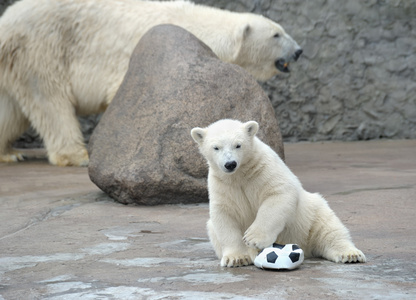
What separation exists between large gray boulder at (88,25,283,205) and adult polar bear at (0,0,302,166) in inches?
68.9

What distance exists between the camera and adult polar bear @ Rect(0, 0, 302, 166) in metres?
6.64

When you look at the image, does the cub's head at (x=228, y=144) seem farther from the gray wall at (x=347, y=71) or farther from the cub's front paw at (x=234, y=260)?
the gray wall at (x=347, y=71)

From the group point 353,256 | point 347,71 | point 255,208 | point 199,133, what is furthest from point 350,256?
point 347,71

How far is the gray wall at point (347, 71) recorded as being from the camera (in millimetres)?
8438

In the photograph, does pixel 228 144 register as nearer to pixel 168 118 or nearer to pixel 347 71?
pixel 168 118

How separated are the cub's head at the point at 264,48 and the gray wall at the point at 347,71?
58.1 inches

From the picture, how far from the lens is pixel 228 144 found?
265 centimetres

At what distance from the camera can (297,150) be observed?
756cm

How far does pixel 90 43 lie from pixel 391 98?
3.94 meters

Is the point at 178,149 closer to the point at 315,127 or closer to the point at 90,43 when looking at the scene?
the point at 90,43

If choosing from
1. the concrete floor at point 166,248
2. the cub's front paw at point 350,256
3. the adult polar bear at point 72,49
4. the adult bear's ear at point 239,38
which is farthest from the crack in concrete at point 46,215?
the adult bear's ear at point 239,38

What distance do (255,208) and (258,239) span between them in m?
0.20

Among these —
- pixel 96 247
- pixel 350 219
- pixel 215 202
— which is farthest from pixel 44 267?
pixel 350 219

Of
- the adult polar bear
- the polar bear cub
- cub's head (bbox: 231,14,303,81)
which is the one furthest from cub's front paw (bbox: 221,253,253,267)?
cub's head (bbox: 231,14,303,81)
